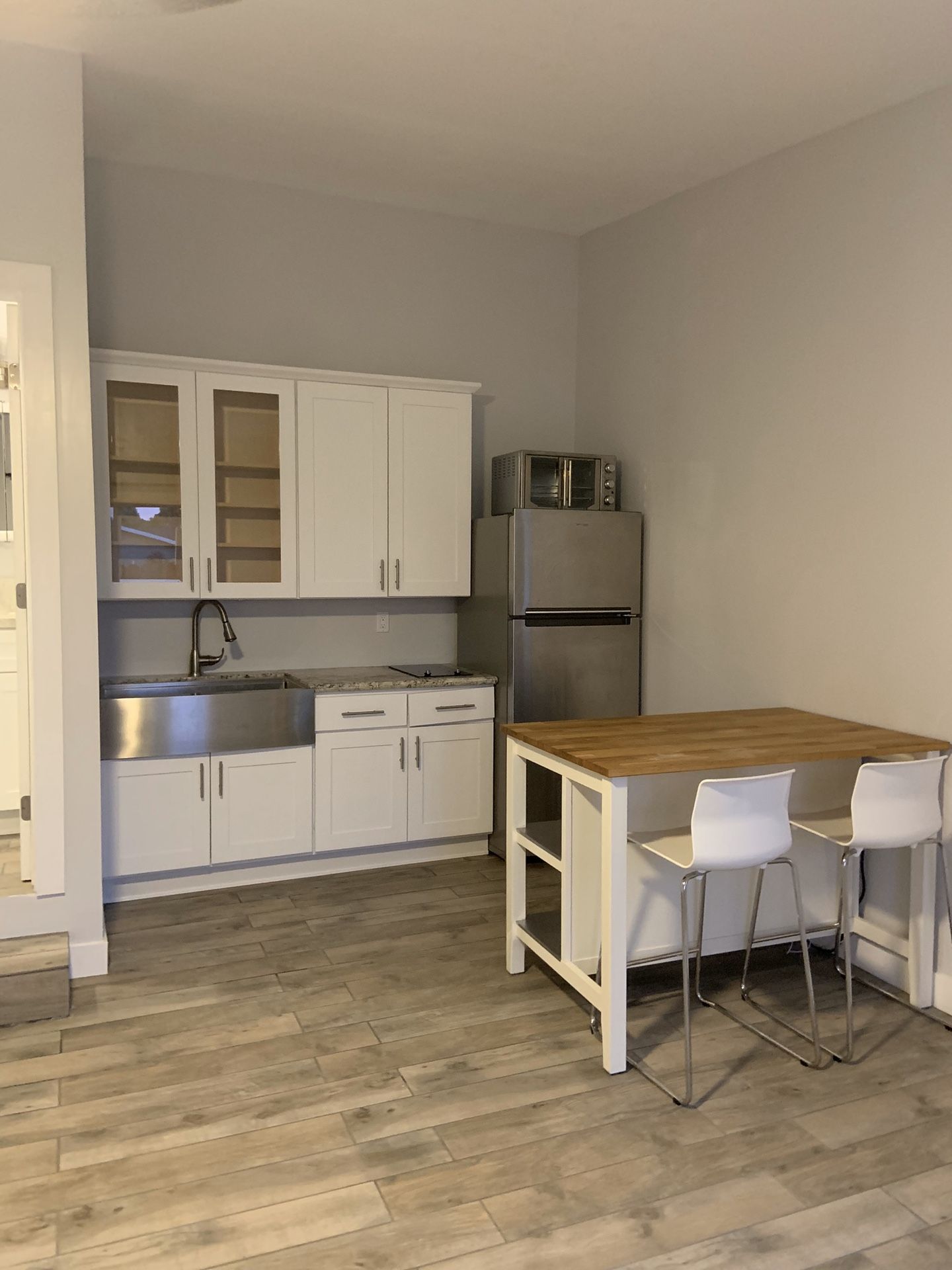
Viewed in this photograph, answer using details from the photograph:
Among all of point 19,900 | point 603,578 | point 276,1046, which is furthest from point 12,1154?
point 603,578

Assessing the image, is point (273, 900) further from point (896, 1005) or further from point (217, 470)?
point (896, 1005)

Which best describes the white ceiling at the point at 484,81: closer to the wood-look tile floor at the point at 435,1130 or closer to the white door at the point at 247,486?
the white door at the point at 247,486

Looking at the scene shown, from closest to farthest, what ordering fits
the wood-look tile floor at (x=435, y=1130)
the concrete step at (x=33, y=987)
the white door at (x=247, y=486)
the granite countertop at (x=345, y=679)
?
1. the wood-look tile floor at (x=435, y=1130)
2. the concrete step at (x=33, y=987)
3. the white door at (x=247, y=486)
4. the granite countertop at (x=345, y=679)

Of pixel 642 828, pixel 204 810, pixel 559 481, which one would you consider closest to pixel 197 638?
pixel 204 810

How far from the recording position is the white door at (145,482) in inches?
158

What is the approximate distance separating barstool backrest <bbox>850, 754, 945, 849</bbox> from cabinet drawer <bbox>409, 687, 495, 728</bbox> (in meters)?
1.99

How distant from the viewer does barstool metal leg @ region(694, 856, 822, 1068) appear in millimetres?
2824

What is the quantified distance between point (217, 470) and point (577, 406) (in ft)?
6.53

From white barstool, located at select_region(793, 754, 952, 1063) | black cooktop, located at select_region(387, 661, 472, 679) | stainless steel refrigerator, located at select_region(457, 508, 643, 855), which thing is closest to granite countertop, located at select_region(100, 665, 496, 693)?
black cooktop, located at select_region(387, 661, 472, 679)

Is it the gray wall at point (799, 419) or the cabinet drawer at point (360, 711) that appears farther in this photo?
the cabinet drawer at point (360, 711)

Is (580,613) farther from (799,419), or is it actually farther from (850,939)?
(850,939)

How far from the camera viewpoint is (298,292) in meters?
4.66

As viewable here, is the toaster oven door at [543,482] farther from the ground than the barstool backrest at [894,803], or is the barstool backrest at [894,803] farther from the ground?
the toaster oven door at [543,482]

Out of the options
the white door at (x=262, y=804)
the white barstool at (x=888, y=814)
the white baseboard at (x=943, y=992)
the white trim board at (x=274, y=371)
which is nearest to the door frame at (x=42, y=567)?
the white trim board at (x=274, y=371)
